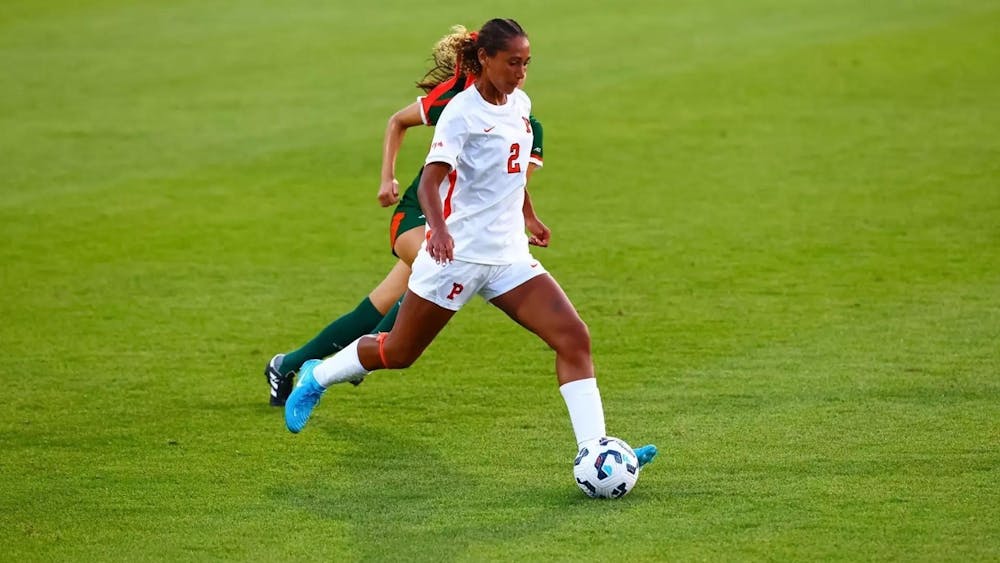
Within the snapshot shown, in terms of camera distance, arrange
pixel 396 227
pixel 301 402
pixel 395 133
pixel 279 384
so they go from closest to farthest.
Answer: pixel 301 402 → pixel 395 133 → pixel 396 227 → pixel 279 384

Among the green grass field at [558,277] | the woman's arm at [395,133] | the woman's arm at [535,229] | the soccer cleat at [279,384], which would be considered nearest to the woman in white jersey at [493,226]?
the woman's arm at [535,229]

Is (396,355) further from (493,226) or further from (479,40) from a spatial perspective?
(479,40)

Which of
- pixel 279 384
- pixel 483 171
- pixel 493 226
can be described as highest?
pixel 483 171

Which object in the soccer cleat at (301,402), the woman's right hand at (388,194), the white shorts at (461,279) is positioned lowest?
the soccer cleat at (301,402)

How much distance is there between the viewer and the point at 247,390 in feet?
25.7

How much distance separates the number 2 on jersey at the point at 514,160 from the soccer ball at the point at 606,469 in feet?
3.86

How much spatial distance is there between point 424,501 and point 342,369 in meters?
0.84

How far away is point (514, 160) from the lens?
5.98 m

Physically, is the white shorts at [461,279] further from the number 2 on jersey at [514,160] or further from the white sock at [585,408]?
the white sock at [585,408]

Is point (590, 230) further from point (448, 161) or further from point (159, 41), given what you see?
point (159, 41)

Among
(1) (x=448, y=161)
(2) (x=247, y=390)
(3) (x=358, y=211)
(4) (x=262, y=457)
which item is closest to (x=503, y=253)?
(1) (x=448, y=161)

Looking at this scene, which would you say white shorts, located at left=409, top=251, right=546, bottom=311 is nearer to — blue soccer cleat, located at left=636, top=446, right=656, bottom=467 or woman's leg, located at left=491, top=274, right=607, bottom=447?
woman's leg, located at left=491, top=274, right=607, bottom=447

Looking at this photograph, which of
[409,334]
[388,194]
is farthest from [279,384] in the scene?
[409,334]

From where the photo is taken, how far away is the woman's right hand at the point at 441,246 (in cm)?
572
